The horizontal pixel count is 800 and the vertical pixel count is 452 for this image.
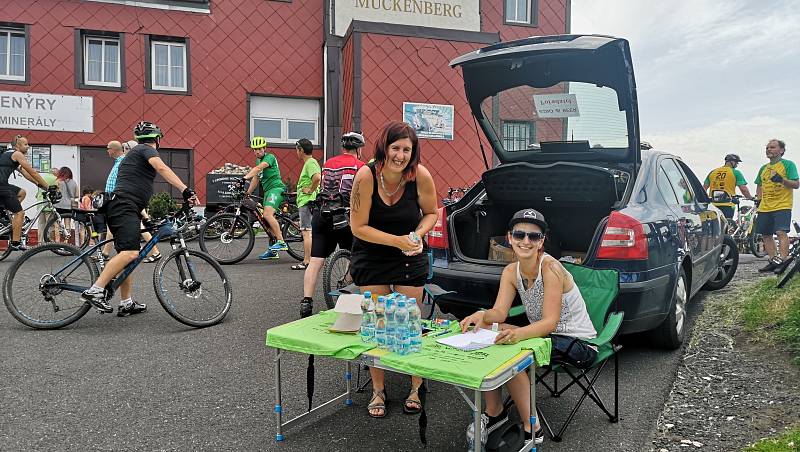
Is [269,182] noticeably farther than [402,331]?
Yes

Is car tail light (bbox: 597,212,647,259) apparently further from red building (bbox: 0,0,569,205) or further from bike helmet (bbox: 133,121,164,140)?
red building (bbox: 0,0,569,205)

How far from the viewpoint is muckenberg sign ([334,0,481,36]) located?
1595 cm

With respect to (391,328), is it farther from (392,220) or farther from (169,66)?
(169,66)

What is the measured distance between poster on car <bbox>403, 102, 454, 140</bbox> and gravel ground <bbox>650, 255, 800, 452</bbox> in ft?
34.2

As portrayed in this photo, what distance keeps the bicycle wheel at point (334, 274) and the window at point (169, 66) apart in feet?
37.7

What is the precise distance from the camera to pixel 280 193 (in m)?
9.16

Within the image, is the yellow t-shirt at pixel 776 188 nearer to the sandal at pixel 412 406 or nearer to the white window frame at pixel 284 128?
the sandal at pixel 412 406

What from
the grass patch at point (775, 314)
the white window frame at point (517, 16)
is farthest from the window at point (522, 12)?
the grass patch at point (775, 314)

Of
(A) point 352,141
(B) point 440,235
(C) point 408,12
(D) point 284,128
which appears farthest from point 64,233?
(C) point 408,12

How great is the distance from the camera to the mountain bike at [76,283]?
17.4ft

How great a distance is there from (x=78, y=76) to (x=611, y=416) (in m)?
15.8

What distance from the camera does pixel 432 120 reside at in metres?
14.9

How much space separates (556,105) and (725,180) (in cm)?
680

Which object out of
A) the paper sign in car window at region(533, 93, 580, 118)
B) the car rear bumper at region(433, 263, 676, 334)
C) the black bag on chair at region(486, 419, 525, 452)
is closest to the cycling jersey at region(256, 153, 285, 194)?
the paper sign in car window at region(533, 93, 580, 118)
